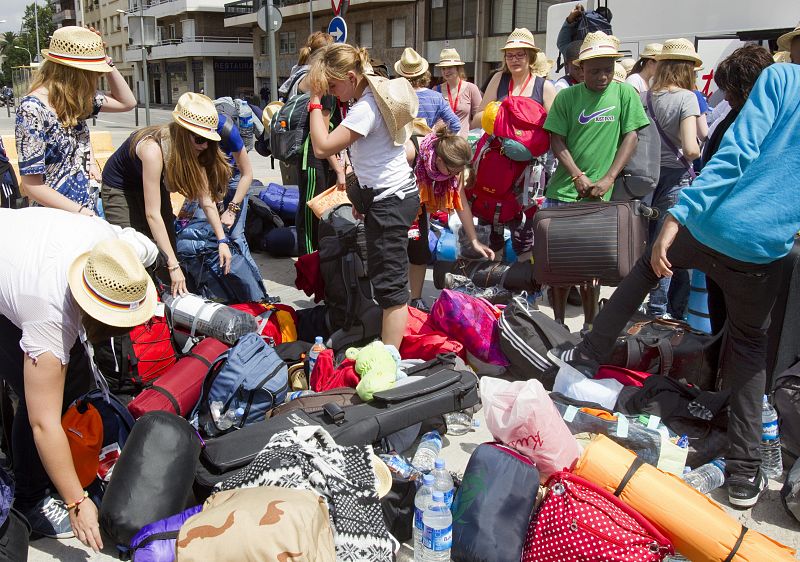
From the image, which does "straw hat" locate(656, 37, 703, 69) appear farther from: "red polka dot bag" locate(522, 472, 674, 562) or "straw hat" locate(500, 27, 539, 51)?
"red polka dot bag" locate(522, 472, 674, 562)

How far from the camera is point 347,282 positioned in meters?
4.25

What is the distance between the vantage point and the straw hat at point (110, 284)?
2.16 metres

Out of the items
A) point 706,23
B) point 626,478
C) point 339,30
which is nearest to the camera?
point 626,478

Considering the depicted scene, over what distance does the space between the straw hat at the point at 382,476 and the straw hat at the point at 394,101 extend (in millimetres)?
1763

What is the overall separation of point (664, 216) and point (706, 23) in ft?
16.0

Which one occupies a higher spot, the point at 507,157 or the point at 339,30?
the point at 339,30

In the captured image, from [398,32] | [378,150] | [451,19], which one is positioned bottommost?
[378,150]

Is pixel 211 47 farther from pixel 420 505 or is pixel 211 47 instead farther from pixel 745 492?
pixel 745 492

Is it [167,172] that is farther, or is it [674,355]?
[167,172]

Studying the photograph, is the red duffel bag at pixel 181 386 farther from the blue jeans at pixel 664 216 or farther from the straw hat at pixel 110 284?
the blue jeans at pixel 664 216

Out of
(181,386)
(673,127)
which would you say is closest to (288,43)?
(673,127)

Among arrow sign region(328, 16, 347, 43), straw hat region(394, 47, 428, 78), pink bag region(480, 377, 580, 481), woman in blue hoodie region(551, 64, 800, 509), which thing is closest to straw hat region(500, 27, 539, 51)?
straw hat region(394, 47, 428, 78)

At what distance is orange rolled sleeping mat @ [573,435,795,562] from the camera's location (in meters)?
2.20

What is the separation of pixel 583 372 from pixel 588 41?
220 centimetres
